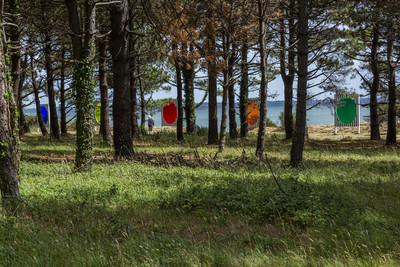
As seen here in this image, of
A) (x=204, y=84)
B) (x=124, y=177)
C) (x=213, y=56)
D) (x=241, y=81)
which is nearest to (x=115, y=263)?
(x=124, y=177)

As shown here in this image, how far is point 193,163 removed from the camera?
457 inches

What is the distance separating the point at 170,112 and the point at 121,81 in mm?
20102

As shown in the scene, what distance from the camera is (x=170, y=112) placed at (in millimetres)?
33500

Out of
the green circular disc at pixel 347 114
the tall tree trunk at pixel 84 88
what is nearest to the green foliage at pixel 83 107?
the tall tree trunk at pixel 84 88

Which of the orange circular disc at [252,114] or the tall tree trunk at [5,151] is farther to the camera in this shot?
the orange circular disc at [252,114]

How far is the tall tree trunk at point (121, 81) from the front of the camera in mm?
13305

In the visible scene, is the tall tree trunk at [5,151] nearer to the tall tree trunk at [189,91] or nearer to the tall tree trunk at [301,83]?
the tall tree trunk at [301,83]

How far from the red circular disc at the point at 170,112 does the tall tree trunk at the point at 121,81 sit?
19.4 meters

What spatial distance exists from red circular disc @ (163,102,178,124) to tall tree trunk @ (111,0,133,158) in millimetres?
19446

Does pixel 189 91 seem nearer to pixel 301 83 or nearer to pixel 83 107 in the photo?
pixel 301 83

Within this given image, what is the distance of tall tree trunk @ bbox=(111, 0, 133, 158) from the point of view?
13305 millimetres

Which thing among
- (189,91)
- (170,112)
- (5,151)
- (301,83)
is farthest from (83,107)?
(170,112)

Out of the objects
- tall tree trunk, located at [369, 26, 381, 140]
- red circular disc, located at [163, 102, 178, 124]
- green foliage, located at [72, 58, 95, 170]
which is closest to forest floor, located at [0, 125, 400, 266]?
green foliage, located at [72, 58, 95, 170]

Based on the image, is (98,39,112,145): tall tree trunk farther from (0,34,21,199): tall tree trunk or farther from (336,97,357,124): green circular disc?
(336,97,357,124): green circular disc
